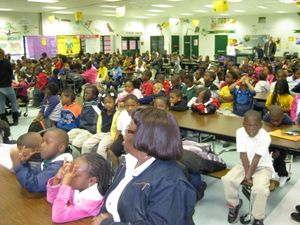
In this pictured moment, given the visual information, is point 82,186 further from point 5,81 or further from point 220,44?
point 220,44

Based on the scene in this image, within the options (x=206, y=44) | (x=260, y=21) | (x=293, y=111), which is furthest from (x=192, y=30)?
(x=293, y=111)

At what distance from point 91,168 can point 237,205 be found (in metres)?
1.68

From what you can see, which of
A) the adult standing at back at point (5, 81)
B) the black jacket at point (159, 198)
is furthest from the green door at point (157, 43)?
the black jacket at point (159, 198)

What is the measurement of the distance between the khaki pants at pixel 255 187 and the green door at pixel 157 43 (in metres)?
19.0

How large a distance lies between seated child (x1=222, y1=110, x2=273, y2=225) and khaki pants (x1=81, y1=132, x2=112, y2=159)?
58.6 inches

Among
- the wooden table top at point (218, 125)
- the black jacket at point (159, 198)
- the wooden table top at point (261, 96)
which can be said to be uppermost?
the black jacket at point (159, 198)

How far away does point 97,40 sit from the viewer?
18.8 m

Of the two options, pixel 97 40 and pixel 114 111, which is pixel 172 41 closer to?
pixel 97 40

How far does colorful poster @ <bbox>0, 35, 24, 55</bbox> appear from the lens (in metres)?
15.1

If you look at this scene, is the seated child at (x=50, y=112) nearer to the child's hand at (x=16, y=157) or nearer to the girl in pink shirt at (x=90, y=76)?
the child's hand at (x=16, y=157)

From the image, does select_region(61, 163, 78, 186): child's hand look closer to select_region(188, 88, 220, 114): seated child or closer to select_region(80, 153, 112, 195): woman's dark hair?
select_region(80, 153, 112, 195): woman's dark hair

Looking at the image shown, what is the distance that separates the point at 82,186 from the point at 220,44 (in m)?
19.1

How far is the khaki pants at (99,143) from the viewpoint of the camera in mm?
3824

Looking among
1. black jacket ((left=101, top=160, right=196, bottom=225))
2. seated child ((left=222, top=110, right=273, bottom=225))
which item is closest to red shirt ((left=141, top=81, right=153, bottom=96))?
seated child ((left=222, top=110, right=273, bottom=225))
